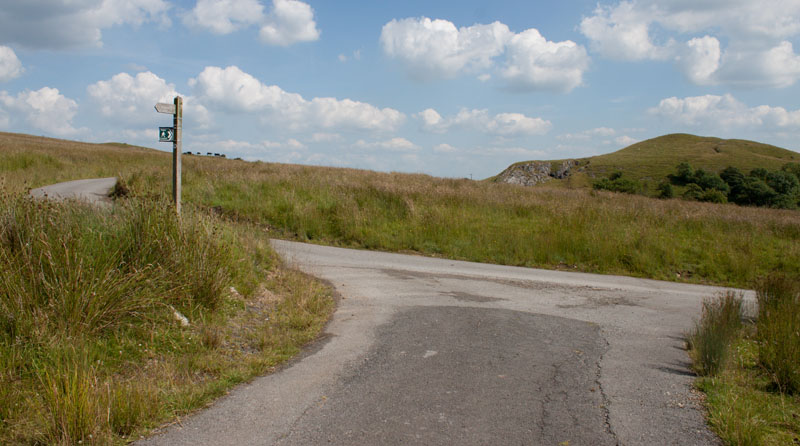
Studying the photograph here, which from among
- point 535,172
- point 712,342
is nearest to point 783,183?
point 535,172

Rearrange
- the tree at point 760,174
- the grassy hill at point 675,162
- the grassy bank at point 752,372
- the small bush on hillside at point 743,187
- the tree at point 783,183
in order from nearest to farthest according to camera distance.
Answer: the grassy bank at point 752,372 < the small bush on hillside at point 743,187 < the tree at point 783,183 < the tree at point 760,174 < the grassy hill at point 675,162

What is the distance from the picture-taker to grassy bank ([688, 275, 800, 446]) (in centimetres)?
Answer: 412

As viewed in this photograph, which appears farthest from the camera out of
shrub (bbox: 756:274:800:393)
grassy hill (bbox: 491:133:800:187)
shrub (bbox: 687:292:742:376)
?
grassy hill (bbox: 491:133:800:187)

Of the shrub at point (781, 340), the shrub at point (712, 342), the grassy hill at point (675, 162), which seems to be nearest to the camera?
the shrub at point (781, 340)

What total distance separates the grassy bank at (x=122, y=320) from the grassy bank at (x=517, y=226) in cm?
761

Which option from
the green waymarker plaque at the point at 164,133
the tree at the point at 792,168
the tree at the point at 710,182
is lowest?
the green waymarker plaque at the point at 164,133

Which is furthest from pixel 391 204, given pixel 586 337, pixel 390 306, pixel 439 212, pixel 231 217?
pixel 586 337

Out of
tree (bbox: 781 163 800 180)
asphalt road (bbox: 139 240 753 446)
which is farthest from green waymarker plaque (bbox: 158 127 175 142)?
tree (bbox: 781 163 800 180)

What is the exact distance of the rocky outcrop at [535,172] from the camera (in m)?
111

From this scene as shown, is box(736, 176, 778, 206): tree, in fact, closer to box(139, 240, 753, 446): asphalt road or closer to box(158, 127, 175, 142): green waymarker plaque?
box(139, 240, 753, 446): asphalt road

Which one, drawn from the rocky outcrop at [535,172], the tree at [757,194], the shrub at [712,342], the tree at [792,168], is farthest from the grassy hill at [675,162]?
the shrub at [712,342]

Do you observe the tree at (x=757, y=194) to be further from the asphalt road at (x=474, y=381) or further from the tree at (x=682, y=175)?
the asphalt road at (x=474, y=381)

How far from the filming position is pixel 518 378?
5191mm

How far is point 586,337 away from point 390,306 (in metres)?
3.00
